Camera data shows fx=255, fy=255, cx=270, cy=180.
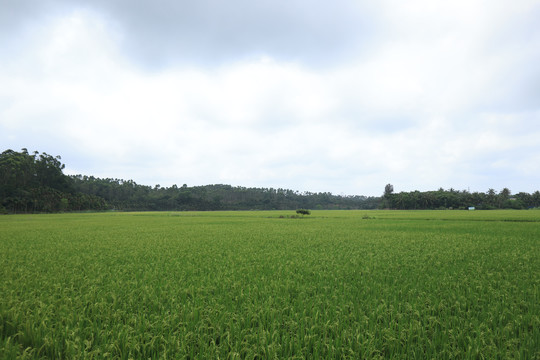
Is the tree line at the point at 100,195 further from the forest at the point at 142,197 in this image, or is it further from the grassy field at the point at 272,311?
the grassy field at the point at 272,311

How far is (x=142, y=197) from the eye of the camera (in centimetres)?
14675

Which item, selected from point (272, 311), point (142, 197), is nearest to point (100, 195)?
point (142, 197)

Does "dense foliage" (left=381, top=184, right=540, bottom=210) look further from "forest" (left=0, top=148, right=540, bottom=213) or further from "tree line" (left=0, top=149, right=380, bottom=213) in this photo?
"tree line" (left=0, top=149, right=380, bottom=213)

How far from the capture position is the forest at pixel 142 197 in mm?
94875

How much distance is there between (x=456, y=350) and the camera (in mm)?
3318

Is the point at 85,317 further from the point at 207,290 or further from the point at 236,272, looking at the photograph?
the point at 236,272

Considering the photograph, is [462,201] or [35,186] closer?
[35,186]

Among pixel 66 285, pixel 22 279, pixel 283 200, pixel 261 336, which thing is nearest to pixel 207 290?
pixel 261 336

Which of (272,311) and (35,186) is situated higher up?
(35,186)

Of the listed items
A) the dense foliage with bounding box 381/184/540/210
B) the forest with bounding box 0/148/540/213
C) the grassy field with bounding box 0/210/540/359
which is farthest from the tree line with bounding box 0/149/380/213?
the grassy field with bounding box 0/210/540/359

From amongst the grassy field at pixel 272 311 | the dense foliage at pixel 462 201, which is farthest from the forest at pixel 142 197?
the grassy field at pixel 272 311

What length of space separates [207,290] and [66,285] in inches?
140

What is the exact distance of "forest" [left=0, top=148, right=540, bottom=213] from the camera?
94875 mm

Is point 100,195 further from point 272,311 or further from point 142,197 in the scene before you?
point 272,311
